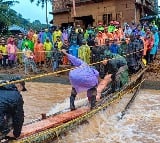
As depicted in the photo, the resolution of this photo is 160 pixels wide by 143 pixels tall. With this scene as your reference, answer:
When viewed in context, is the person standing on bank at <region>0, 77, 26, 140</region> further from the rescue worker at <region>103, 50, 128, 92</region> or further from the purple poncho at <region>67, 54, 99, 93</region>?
the rescue worker at <region>103, 50, 128, 92</region>

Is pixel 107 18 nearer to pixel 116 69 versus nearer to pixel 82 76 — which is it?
pixel 116 69

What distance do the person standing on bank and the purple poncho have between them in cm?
236

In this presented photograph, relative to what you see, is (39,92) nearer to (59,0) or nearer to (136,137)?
(136,137)

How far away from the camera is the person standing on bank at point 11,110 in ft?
19.9

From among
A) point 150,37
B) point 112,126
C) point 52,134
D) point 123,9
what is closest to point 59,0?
point 123,9

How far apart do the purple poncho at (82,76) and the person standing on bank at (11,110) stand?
2359 millimetres

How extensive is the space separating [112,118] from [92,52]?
5.93m

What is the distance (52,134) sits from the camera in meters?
7.48

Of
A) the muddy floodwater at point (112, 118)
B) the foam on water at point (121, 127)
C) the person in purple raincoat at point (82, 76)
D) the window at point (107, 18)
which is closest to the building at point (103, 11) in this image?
the window at point (107, 18)

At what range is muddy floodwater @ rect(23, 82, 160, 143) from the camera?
8672mm

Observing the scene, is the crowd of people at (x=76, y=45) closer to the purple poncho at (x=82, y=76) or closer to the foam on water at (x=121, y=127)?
the foam on water at (x=121, y=127)

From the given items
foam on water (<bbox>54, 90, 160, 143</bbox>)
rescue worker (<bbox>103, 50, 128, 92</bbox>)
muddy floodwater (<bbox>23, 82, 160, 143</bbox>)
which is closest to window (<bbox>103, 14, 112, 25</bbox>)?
muddy floodwater (<bbox>23, 82, 160, 143</bbox>)

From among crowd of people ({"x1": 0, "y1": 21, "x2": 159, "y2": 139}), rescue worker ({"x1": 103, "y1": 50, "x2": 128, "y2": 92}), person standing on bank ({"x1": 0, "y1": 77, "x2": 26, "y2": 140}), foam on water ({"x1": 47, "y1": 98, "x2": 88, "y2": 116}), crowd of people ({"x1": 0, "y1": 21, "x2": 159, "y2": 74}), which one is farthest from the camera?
crowd of people ({"x1": 0, "y1": 21, "x2": 159, "y2": 74})

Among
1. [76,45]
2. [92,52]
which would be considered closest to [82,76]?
[92,52]
